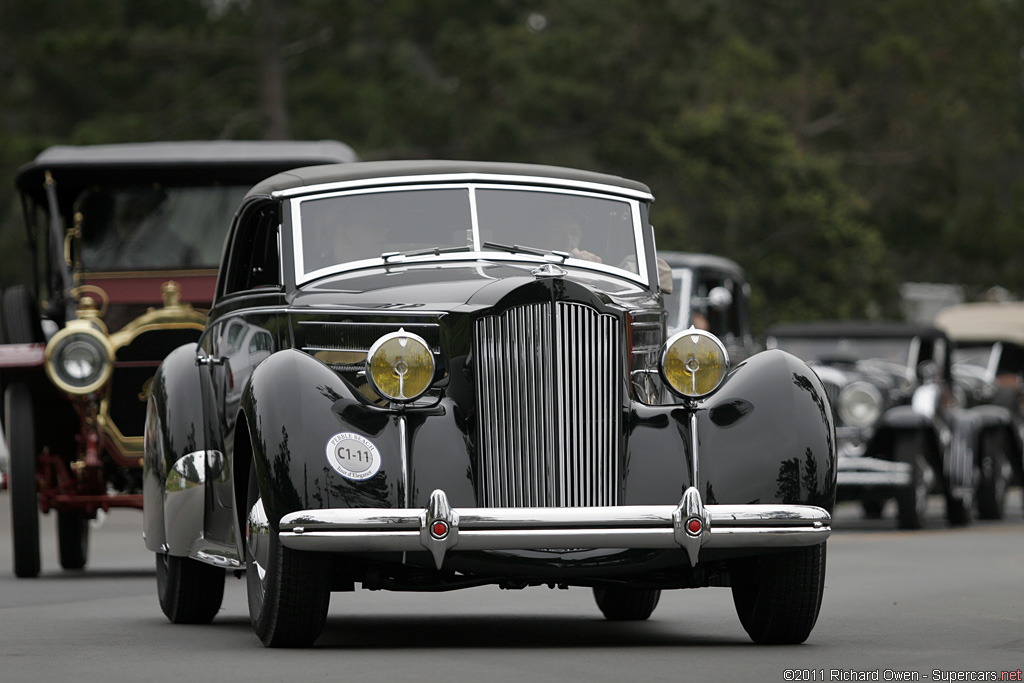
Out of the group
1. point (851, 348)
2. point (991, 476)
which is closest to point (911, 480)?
point (851, 348)

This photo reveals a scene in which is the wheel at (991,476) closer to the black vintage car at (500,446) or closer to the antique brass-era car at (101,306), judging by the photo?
the antique brass-era car at (101,306)

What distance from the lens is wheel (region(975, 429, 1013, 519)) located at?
2075 cm

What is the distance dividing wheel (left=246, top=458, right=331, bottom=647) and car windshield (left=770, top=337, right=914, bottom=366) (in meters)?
13.0

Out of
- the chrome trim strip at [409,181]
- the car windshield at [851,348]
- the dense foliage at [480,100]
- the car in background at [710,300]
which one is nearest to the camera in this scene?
the chrome trim strip at [409,181]

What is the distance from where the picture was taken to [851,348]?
2006cm

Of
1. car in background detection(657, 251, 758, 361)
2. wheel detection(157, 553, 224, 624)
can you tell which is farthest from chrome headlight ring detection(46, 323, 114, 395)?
car in background detection(657, 251, 758, 361)

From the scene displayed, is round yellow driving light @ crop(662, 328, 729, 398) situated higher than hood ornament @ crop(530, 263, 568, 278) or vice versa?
hood ornament @ crop(530, 263, 568, 278)

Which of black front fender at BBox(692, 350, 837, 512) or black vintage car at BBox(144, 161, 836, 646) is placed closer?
black vintage car at BBox(144, 161, 836, 646)

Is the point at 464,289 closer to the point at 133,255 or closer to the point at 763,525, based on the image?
the point at 763,525

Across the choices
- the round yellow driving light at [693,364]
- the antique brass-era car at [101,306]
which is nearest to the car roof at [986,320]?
the antique brass-era car at [101,306]

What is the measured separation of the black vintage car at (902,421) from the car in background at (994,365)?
11 centimetres

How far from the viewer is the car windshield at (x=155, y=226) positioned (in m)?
14.0

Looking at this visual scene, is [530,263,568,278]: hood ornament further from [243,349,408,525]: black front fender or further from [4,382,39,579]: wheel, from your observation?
[4,382,39,579]: wheel

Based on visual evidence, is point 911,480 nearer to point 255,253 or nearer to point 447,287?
point 255,253
